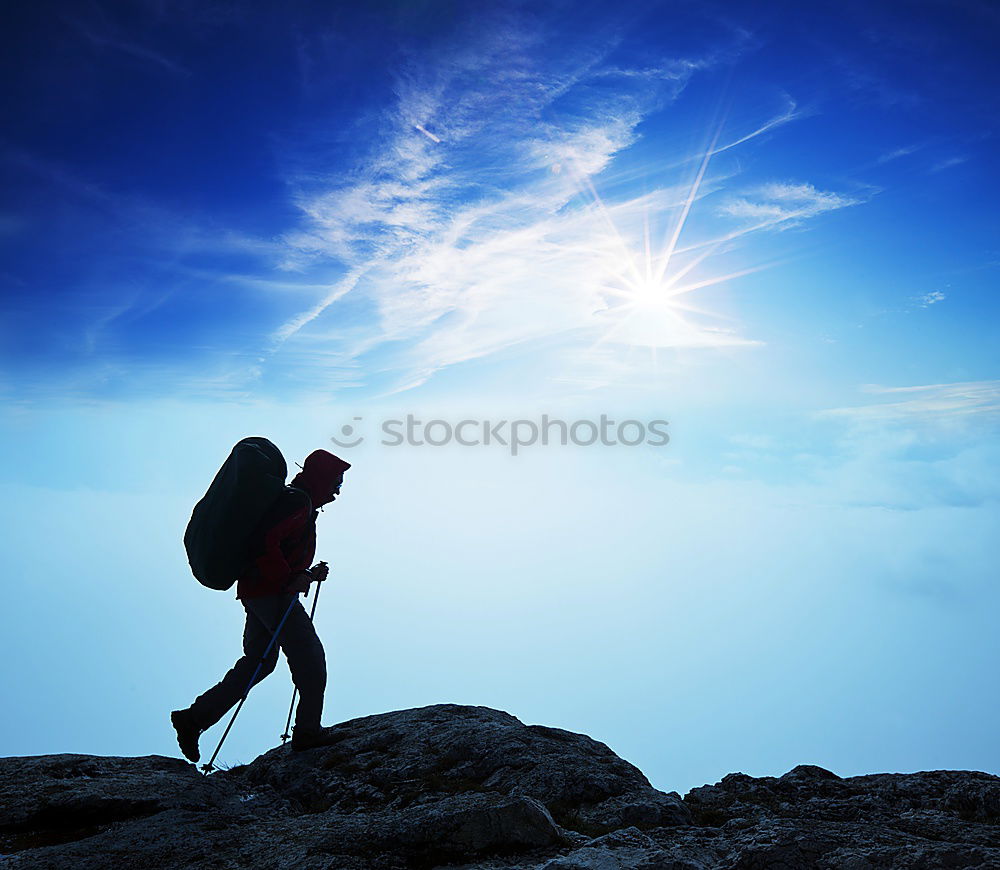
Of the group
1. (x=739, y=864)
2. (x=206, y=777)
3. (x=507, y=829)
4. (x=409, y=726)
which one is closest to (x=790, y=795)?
(x=739, y=864)

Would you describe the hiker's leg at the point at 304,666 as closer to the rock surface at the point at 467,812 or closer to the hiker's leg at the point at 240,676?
the hiker's leg at the point at 240,676

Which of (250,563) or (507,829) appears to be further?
(250,563)

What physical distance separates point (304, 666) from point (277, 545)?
199 cm

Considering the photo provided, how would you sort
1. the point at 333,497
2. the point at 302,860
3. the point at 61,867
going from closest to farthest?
1. the point at 302,860
2. the point at 61,867
3. the point at 333,497

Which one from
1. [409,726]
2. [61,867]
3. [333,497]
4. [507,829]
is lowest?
[61,867]

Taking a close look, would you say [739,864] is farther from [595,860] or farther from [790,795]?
[790,795]

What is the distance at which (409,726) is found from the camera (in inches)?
412

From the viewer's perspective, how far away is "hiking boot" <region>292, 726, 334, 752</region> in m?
10.4

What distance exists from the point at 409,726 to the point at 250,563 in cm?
345

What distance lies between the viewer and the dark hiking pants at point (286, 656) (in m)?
10.4

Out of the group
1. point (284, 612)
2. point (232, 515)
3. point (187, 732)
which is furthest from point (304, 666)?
point (232, 515)

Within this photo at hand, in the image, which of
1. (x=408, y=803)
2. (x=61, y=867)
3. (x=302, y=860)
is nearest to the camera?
(x=302, y=860)

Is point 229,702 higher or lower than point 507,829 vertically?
higher

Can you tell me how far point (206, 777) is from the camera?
943 cm
